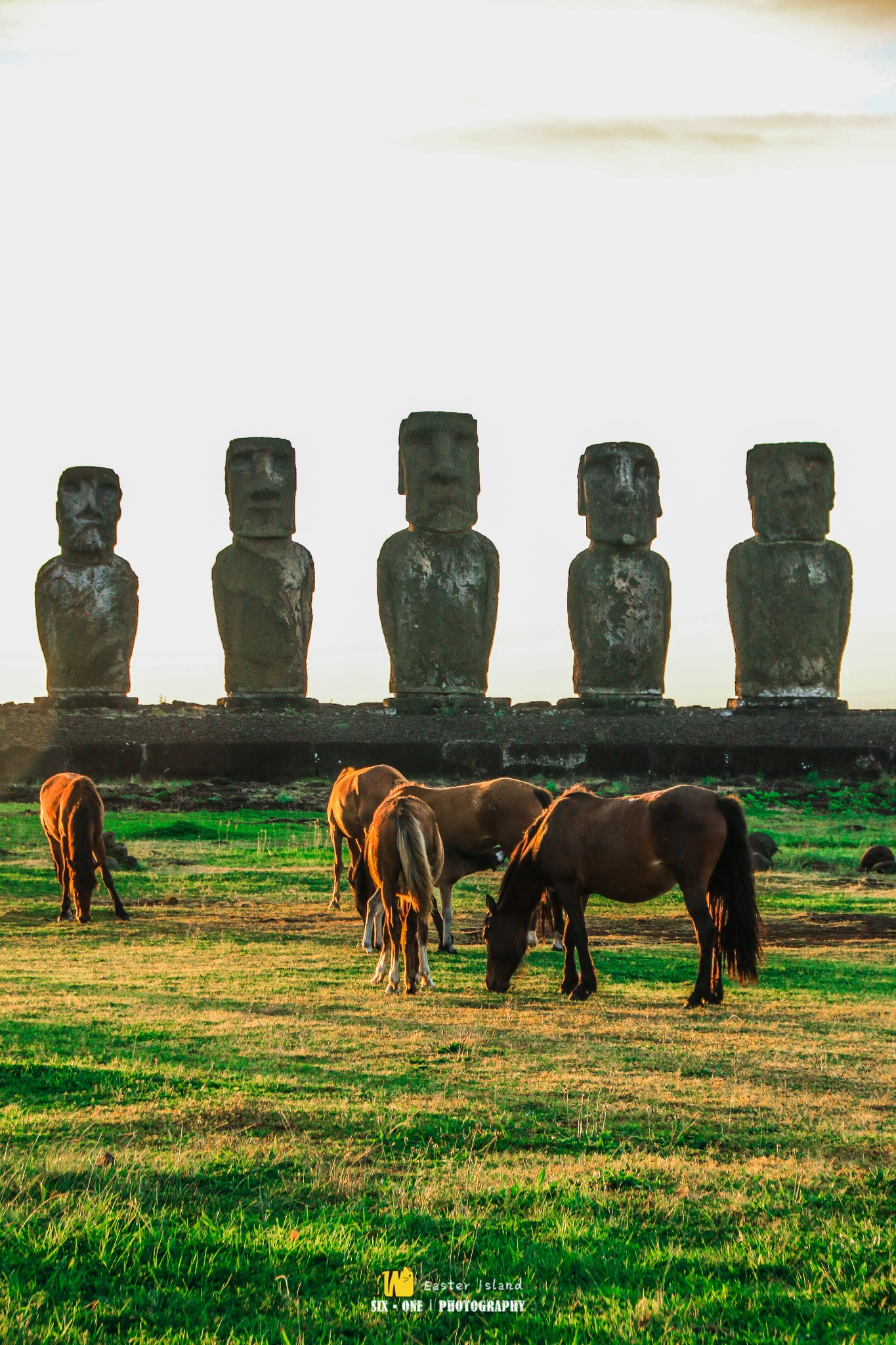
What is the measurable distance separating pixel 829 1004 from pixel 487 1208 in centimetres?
422

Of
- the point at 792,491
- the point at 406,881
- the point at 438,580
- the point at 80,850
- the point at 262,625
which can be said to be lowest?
the point at 80,850

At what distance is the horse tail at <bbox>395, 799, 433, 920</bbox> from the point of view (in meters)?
Result: 8.44

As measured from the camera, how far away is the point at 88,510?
23.0 metres

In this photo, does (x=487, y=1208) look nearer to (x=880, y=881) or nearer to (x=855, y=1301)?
(x=855, y=1301)

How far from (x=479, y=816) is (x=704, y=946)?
2.46m

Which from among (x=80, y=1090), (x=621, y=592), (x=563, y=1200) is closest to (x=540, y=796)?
(x=80, y=1090)

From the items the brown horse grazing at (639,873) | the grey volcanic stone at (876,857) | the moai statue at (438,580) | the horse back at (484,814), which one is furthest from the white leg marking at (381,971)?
the moai statue at (438,580)

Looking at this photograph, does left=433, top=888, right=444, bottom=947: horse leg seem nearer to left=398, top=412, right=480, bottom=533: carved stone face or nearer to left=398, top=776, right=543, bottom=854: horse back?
left=398, top=776, right=543, bottom=854: horse back

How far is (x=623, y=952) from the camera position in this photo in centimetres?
1037

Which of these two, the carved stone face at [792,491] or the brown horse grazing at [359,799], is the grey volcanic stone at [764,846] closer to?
the brown horse grazing at [359,799]

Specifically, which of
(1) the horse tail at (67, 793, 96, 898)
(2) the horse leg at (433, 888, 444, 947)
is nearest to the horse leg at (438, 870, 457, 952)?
(2) the horse leg at (433, 888, 444, 947)

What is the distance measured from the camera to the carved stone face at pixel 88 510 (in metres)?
22.9

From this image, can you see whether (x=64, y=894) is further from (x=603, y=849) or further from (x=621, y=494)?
(x=621, y=494)

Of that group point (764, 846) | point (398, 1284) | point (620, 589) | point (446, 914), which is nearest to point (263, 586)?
point (620, 589)
